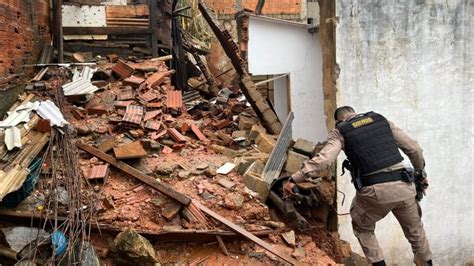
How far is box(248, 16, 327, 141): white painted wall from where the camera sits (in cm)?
733

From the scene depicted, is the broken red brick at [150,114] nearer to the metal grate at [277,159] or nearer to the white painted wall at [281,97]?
the metal grate at [277,159]

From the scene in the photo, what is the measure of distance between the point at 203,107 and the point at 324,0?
11.9 feet

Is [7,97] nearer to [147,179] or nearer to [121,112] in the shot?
[121,112]

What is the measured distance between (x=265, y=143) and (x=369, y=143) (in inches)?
83.5

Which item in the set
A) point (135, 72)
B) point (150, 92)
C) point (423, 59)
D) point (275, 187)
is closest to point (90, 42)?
point (135, 72)

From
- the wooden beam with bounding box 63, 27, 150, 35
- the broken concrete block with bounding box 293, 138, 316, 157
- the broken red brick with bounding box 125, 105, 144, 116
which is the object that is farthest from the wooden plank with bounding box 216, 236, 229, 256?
the wooden beam with bounding box 63, 27, 150, 35

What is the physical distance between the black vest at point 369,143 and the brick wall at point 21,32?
15.7 ft

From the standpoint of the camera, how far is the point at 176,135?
19.6 feet

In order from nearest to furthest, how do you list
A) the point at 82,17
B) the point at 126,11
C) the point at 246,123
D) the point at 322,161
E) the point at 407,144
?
the point at 322,161 < the point at 407,144 < the point at 246,123 < the point at 82,17 < the point at 126,11

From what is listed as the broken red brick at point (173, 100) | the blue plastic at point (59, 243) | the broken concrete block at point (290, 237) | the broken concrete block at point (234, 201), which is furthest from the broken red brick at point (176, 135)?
the blue plastic at point (59, 243)

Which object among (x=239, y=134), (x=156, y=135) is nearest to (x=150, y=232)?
(x=156, y=135)

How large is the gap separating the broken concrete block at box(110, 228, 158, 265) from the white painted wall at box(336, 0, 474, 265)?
88.9 inches

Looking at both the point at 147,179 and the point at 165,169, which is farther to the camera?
the point at 165,169

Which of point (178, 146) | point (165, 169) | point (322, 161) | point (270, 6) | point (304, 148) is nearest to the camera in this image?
point (322, 161)
